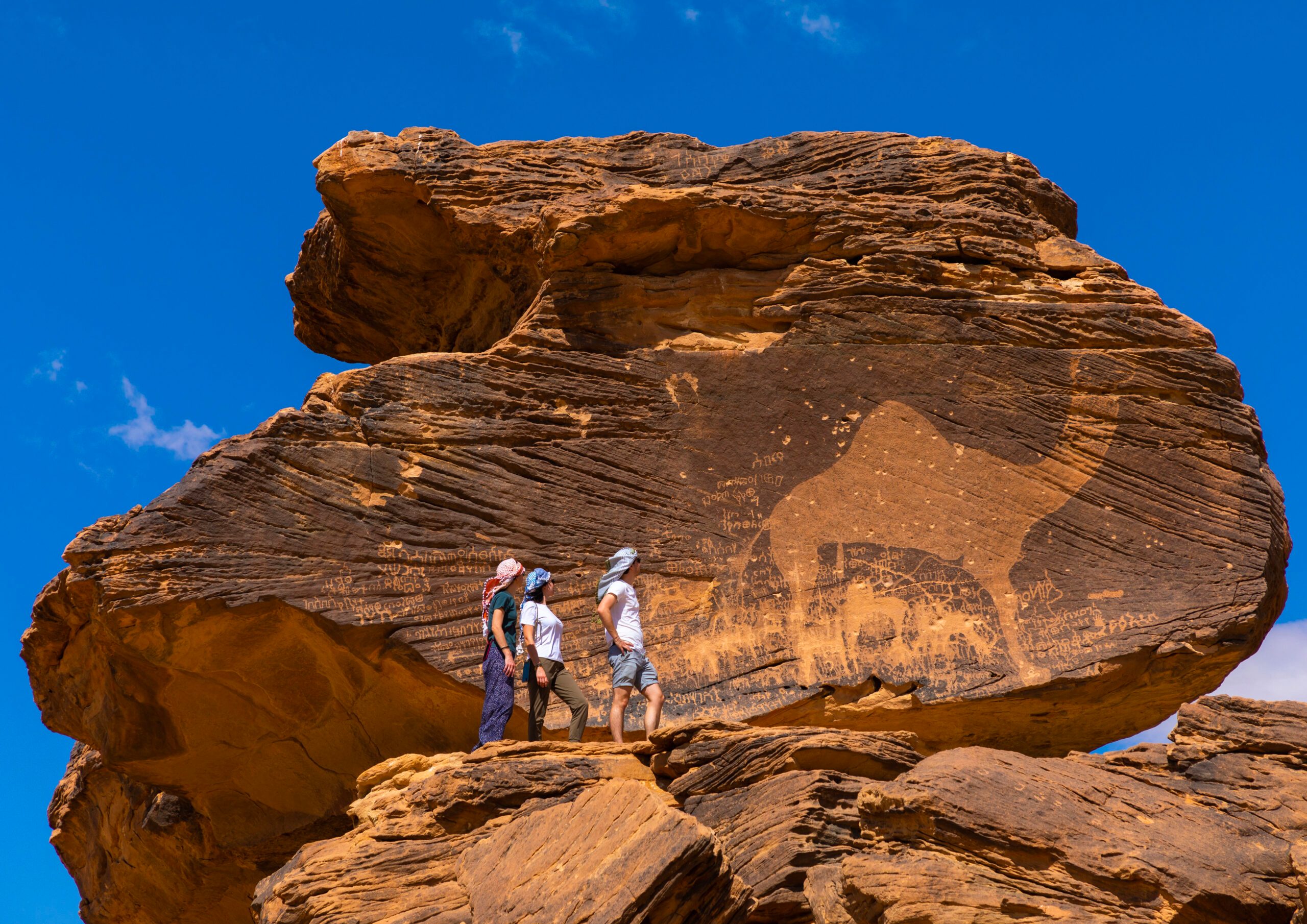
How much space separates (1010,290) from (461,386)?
6096 mm

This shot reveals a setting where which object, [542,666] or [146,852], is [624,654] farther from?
[146,852]

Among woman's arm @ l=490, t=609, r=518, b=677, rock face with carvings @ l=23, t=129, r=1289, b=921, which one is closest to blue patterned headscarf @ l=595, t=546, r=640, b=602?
woman's arm @ l=490, t=609, r=518, b=677

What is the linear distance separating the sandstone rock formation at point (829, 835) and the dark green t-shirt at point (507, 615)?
1.24 meters

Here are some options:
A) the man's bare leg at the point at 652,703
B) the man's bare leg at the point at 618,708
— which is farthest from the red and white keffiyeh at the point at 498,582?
the man's bare leg at the point at 652,703

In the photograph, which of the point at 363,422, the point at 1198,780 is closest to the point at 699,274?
the point at 363,422

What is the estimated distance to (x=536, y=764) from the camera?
35.6 feet

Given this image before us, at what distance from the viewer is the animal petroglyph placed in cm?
1436

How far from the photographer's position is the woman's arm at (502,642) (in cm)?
1166

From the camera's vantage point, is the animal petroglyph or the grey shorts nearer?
the grey shorts

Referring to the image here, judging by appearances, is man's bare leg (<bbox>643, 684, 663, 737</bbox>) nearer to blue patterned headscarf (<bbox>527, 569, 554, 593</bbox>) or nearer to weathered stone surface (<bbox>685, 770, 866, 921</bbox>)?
weathered stone surface (<bbox>685, 770, 866, 921</bbox>)

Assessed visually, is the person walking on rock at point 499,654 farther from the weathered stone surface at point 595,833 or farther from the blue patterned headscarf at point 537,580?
the weathered stone surface at point 595,833

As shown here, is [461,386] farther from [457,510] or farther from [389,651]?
[389,651]

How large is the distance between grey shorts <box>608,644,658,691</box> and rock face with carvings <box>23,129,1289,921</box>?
171 cm

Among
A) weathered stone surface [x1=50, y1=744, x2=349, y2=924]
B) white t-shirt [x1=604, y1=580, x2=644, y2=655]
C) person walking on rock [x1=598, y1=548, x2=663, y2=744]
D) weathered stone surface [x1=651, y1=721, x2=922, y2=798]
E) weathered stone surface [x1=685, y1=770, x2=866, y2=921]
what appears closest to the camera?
weathered stone surface [x1=685, y1=770, x2=866, y2=921]
